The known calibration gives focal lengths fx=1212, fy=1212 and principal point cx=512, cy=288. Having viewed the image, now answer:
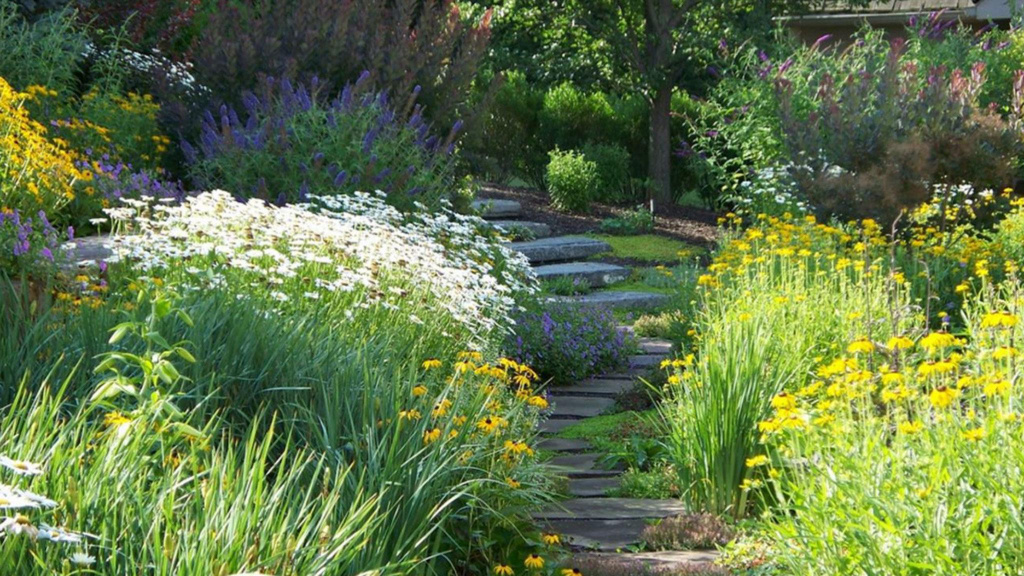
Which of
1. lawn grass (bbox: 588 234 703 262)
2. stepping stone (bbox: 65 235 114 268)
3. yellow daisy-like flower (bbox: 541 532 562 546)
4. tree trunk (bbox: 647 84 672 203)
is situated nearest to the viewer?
yellow daisy-like flower (bbox: 541 532 562 546)

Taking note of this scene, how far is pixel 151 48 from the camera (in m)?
11.5

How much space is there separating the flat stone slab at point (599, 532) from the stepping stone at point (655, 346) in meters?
3.53

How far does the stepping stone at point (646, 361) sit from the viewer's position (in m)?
8.24

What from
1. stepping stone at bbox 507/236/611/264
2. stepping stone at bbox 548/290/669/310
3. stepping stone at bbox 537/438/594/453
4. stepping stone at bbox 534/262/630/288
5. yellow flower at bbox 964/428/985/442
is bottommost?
stepping stone at bbox 537/438/594/453

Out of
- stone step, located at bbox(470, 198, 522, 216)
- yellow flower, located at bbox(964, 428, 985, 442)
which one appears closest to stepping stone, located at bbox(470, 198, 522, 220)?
stone step, located at bbox(470, 198, 522, 216)

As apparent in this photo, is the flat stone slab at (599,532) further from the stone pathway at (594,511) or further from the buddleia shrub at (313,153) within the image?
the buddleia shrub at (313,153)

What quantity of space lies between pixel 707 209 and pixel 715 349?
12.1 meters

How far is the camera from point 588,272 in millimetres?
11320

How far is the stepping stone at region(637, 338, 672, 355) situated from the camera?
28.9 ft

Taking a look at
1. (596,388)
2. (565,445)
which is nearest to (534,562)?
(565,445)

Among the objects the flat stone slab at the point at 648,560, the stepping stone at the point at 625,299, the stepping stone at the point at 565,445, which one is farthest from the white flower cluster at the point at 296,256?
the stepping stone at the point at 625,299

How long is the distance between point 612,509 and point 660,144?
38.0ft

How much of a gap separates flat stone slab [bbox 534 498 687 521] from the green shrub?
9662 mm

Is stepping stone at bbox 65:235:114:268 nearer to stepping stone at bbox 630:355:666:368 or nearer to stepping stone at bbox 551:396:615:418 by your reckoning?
stepping stone at bbox 551:396:615:418
